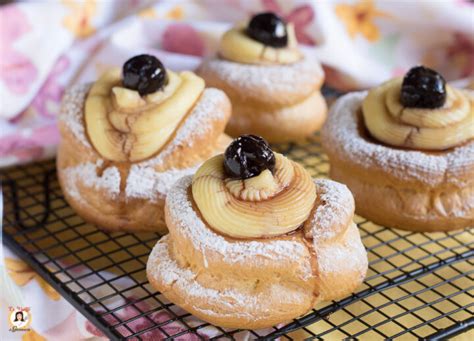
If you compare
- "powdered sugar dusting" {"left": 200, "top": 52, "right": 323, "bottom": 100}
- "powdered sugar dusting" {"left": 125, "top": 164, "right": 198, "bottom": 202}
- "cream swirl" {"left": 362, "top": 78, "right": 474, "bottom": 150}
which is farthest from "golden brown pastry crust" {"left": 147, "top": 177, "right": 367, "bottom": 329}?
"powdered sugar dusting" {"left": 200, "top": 52, "right": 323, "bottom": 100}

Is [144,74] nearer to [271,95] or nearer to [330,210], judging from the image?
[271,95]

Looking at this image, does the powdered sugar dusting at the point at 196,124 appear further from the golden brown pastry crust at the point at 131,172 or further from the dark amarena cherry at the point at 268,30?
the dark amarena cherry at the point at 268,30

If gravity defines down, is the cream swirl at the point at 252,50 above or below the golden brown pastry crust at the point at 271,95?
above

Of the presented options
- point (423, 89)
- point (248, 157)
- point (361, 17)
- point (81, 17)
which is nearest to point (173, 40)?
point (81, 17)

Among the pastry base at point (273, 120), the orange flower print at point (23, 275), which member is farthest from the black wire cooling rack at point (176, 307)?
the pastry base at point (273, 120)

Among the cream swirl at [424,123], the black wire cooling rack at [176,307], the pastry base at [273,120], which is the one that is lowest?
the black wire cooling rack at [176,307]
